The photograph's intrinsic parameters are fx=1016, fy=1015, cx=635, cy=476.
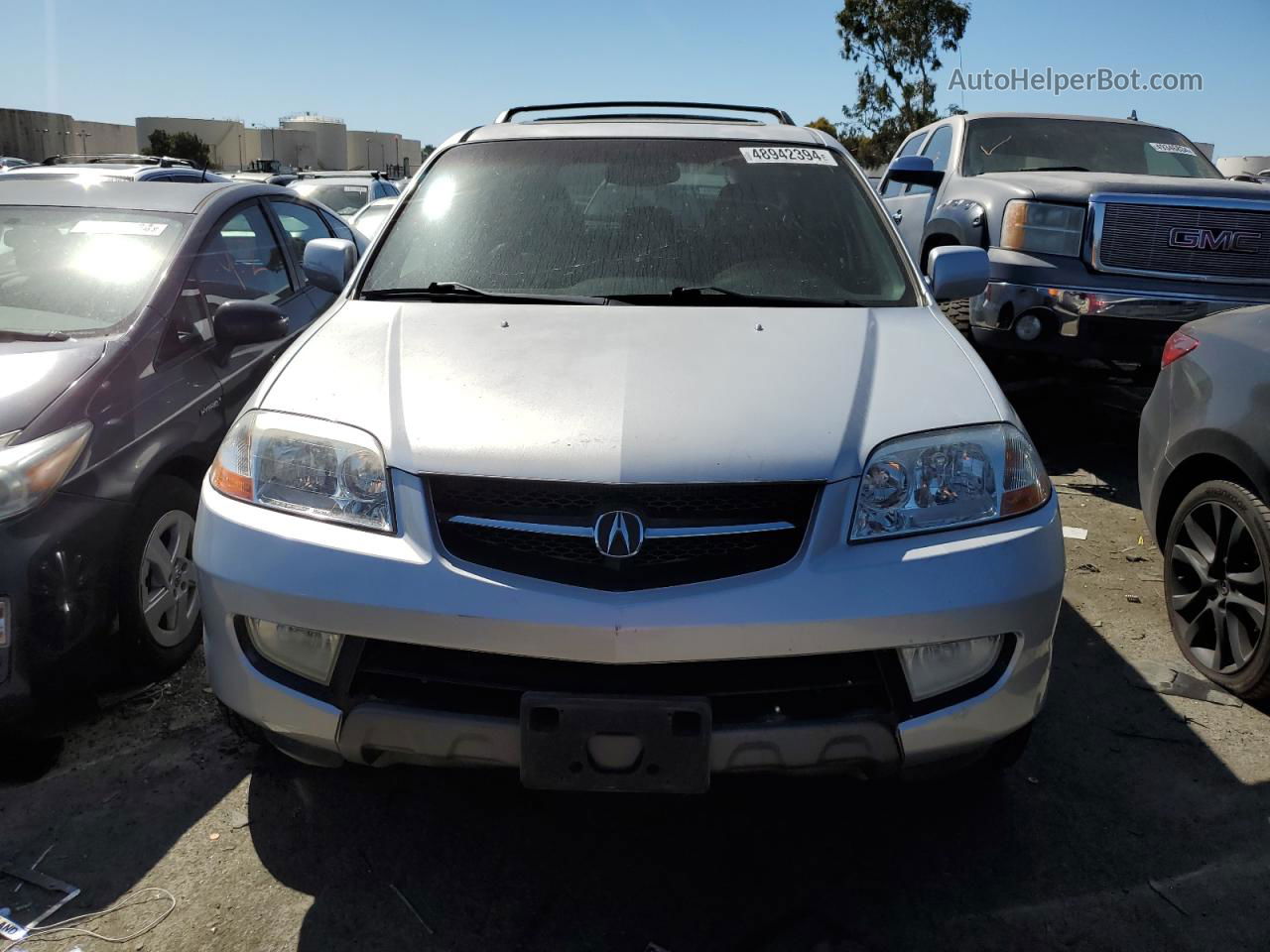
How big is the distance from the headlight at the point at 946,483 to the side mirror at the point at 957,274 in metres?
1.18

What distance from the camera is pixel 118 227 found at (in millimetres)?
3838

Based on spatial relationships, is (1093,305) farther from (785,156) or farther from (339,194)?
(339,194)

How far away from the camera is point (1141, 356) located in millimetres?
5539

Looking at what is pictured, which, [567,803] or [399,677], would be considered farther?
[567,803]

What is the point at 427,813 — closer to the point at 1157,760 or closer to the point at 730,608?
the point at 730,608

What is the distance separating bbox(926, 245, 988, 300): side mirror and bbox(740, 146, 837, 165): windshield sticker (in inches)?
21.4

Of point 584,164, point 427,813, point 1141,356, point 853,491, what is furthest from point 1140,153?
point 427,813

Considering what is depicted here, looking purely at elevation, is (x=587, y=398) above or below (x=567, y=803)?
above

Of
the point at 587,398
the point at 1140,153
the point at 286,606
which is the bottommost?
the point at 286,606

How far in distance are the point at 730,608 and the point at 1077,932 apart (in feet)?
3.65

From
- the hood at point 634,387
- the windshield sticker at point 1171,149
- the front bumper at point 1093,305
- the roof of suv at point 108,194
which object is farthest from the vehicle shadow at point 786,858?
the windshield sticker at point 1171,149

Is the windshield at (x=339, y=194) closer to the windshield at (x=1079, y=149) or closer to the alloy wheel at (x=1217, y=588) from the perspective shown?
the windshield at (x=1079, y=149)

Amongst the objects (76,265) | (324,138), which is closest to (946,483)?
(76,265)

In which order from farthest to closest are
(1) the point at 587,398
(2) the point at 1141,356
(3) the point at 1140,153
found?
(3) the point at 1140,153 → (2) the point at 1141,356 → (1) the point at 587,398
